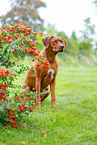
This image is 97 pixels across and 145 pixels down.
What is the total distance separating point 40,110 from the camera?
4.66 m

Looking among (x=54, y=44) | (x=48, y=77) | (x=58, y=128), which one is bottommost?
(x=58, y=128)

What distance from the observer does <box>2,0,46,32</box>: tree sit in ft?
105

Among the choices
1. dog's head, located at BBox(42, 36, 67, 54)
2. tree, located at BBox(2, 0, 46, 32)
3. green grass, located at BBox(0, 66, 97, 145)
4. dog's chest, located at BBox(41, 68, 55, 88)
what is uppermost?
tree, located at BBox(2, 0, 46, 32)

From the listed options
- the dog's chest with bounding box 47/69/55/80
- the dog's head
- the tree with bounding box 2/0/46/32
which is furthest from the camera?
the tree with bounding box 2/0/46/32

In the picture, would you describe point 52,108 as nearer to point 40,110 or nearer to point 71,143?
point 40,110

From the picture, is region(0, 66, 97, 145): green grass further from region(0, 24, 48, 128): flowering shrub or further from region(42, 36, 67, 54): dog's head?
region(42, 36, 67, 54): dog's head

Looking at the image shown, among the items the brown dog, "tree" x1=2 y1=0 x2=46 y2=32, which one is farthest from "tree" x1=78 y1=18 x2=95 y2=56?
the brown dog

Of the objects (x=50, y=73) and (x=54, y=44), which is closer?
(x=54, y=44)

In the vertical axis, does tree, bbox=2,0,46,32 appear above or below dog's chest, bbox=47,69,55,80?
above

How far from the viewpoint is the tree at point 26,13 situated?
105 ft

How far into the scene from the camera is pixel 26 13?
3259 cm

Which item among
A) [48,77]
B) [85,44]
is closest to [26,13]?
[85,44]

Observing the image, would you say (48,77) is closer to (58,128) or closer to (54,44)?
(54,44)

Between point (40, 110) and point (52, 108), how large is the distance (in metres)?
0.34
